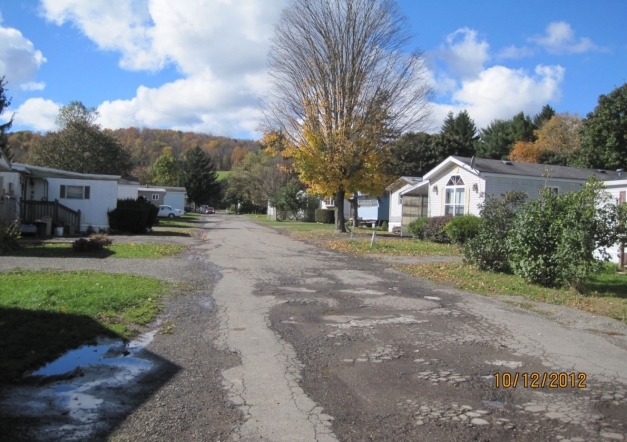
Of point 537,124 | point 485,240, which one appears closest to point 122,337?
point 485,240

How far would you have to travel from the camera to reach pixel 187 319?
27.6 feet

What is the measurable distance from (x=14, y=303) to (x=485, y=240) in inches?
460

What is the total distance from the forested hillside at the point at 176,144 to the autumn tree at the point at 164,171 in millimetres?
3319

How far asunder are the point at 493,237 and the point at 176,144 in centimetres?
8887

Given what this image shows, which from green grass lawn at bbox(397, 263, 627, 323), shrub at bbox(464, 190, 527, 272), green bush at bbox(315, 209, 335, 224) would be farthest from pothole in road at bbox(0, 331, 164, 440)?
green bush at bbox(315, 209, 335, 224)

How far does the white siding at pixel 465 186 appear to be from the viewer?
2624cm

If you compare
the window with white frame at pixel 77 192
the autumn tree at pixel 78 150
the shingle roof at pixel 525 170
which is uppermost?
the autumn tree at pixel 78 150

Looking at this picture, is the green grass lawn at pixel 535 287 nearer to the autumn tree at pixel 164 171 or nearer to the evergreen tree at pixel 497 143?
the evergreen tree at pixel 497 143

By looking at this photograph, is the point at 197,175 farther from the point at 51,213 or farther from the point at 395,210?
the point at 51,213

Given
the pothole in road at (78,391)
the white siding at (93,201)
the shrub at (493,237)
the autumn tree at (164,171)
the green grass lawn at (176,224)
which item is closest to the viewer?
the pothole in road at (78,391)

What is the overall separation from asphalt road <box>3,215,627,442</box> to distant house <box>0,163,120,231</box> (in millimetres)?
17338

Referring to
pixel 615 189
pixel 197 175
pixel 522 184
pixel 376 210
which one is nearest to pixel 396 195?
pixel 376 210

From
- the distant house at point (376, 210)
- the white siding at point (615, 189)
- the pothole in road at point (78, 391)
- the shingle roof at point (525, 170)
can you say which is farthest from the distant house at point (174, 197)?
the pothole in road at point (78, 391)

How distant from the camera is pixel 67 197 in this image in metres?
26.1
